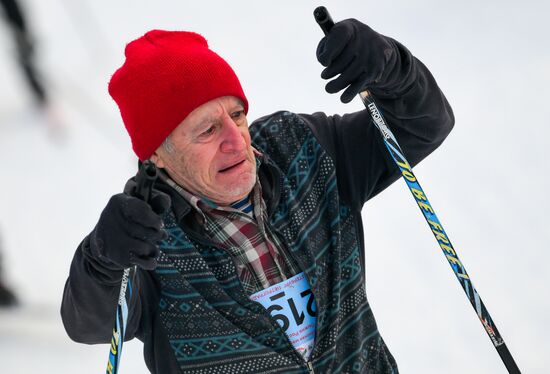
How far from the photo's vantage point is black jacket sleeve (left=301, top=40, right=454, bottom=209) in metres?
2.12

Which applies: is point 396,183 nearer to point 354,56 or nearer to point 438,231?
point 438,231

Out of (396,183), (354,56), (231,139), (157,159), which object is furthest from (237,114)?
(396,183)

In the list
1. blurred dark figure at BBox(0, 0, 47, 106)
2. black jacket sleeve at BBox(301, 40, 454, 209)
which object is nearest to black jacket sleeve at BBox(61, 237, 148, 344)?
black jacket sleeve at BBox(301, 40, 454, 209)

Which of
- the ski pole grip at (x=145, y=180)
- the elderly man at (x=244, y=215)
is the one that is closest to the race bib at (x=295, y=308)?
the elderly man at (x=244, y=215)

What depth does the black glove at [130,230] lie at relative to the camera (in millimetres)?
1739

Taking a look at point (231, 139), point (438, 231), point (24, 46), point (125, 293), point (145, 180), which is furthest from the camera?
point (24, 46)

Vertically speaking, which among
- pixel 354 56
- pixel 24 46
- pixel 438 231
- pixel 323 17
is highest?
pixel 24 46

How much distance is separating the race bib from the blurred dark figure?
2.85 meters

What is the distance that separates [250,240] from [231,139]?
275 millimetres

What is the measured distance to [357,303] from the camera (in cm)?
222

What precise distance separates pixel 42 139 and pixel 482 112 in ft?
7.71

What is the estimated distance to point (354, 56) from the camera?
1992 mm

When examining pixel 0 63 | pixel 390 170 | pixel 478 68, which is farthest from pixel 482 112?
pixel 0 63

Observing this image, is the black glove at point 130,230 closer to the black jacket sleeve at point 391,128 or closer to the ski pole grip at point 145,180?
the ski pole grip at point 145,180
